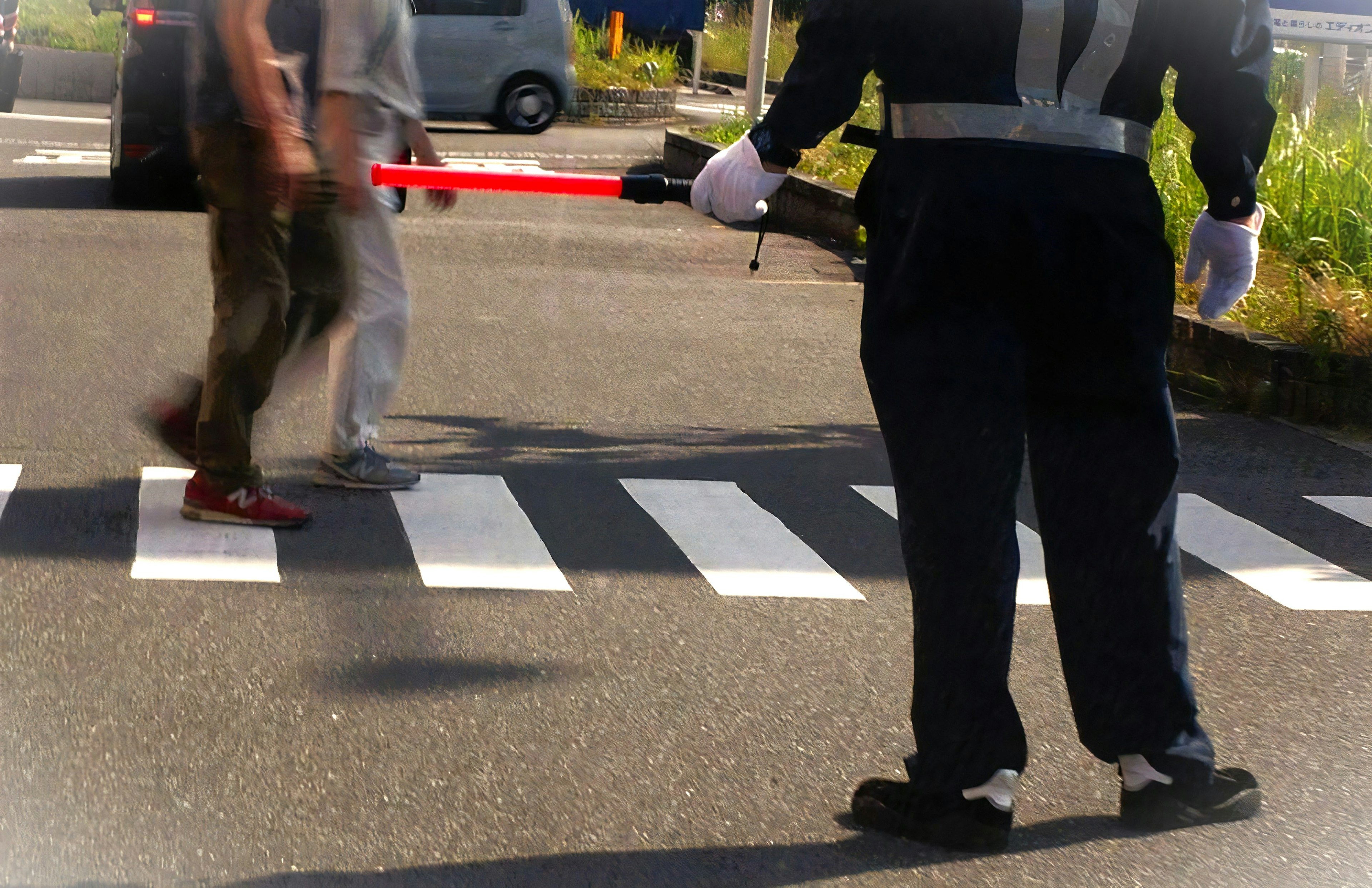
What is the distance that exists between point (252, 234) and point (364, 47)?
26.4 inches

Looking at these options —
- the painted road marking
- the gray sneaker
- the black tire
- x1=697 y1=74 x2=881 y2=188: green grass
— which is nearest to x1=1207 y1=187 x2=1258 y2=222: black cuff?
the gray sneaker

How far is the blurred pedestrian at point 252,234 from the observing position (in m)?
5.04

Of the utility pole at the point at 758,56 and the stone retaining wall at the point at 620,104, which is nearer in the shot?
the utility pole at the point at 758,56

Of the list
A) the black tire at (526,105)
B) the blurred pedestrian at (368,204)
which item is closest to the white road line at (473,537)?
the blurred pedestrian at (368,204)

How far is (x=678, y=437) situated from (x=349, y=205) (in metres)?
2.00

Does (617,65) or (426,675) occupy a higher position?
(617,65)

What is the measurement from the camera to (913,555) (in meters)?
3.36

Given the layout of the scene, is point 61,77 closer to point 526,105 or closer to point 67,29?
point 67,29

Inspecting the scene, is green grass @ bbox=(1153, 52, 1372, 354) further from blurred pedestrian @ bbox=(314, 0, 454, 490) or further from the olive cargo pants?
the olive cargo pants

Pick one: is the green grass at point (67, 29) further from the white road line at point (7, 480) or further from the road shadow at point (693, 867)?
the road shadow at point (693, 867)

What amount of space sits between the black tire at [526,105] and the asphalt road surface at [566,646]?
12676mm

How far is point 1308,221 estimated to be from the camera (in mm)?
10250

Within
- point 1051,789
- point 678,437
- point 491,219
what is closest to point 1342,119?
point 491,219

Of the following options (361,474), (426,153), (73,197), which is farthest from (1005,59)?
(73,197)
